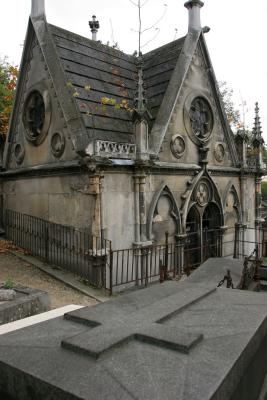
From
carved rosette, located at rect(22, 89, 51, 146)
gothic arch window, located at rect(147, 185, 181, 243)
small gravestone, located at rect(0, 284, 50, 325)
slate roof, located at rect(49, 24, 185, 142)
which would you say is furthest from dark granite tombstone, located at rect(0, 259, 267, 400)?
carved rosette, located at rect(22, 89, 51, 146)

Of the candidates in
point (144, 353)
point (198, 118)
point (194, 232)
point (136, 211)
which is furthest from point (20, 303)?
point (198, 118)

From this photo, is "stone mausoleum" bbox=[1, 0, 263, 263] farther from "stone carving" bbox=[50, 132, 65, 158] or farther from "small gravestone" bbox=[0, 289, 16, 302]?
"small gravestone" bbox=[0, 289, 16, 302]

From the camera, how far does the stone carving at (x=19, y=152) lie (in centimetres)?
1229

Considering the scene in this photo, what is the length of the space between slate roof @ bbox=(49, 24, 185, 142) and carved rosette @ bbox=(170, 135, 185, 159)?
1.07m

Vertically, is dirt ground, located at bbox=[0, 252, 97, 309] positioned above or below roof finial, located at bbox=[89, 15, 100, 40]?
below

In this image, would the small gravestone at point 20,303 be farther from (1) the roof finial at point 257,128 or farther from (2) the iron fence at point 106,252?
(1) the roof finial at point 257,128

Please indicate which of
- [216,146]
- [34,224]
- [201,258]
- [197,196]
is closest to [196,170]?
[197,196]

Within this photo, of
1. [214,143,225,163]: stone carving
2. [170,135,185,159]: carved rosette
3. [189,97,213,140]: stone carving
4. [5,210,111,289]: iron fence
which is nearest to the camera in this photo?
[5,210,111,289]: iron fence

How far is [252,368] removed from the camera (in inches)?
75.0

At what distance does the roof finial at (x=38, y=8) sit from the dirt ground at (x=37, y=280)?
27.6 ft

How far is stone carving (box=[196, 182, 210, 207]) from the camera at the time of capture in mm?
12122

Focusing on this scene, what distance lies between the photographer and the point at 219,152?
44.7ft

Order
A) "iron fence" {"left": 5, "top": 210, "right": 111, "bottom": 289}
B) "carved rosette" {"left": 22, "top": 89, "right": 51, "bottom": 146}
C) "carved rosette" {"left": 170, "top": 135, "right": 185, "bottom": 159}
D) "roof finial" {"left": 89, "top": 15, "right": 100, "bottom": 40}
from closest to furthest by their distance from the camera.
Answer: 1. "iron fence" {"left": 5, "top": 210, "right": 111, "bottom": 289}
2. "carved rosette" {"left": 22, "top": 89, "right": 51, "bottom": 146}
3. "carved rosette" {"left": 170, "top": 135, "right": 185, "bottom": 159}
4. "roof finial" {"left": 89, "top": 15, "right": 100, "bottom": 40}

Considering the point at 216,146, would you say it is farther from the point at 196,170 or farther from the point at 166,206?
the point at 166,206
